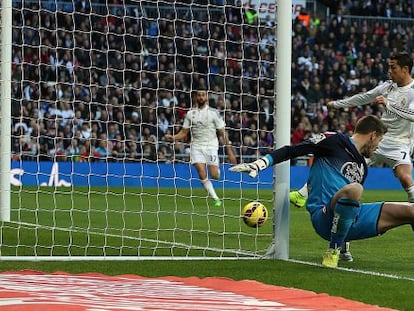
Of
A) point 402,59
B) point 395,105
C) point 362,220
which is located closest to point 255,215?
point 362,220

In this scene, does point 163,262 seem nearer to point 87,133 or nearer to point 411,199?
point 411,199

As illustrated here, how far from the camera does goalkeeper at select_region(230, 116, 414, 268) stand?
8555mm

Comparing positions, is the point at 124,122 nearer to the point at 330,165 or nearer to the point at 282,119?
the point at 282,119

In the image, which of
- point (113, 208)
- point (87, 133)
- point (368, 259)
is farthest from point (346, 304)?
point (87, 133)

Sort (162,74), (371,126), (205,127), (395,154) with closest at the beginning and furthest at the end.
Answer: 1. (371,126)
2. (395,154)
3. (205,127)
4. (162,74)

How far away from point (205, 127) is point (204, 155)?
49 centimetres

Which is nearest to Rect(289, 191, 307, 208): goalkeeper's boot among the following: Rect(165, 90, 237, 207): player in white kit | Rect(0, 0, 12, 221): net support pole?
Rect(0, 0, 12, 221): net support pole

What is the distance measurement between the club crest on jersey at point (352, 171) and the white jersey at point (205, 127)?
354 inches

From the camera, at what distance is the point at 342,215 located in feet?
27.9

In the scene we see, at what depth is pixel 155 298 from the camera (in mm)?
6344

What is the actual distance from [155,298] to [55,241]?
4.69 metres

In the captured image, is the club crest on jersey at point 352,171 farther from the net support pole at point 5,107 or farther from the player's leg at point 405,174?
the net support pole at point 5,107

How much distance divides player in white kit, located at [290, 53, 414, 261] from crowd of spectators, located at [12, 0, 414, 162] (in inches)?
63.4

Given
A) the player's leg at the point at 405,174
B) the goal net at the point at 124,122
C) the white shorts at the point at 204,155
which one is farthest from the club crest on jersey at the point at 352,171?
the white shorts at the point at 204,155
